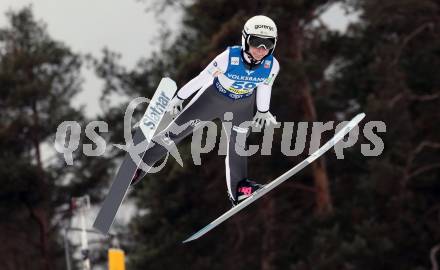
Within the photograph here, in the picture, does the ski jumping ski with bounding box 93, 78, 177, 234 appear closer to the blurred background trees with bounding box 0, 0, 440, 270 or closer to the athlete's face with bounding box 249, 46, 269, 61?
the athlete's face with bounding box 249, 46, 269, 61

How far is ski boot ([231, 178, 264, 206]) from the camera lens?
36.8 ft

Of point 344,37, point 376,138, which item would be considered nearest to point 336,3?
point 344,37

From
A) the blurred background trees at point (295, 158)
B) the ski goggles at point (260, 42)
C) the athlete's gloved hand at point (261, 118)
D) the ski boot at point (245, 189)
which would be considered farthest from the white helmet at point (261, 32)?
the blurred background trees at point (295, 158)

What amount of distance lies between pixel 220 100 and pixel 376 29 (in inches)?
825

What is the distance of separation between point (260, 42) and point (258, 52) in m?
0.15

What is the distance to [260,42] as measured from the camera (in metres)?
10.1

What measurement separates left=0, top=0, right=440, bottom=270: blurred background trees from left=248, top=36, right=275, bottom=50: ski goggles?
53.3ft

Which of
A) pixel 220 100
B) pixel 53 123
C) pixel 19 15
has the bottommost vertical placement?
pixel 220 100

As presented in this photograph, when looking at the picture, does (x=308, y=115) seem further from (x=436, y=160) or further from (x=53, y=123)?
(x=53, y=123)

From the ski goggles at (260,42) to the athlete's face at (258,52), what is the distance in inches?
1.7

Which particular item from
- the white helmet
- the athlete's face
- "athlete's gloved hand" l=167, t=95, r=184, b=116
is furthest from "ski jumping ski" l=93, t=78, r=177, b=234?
the white helmet

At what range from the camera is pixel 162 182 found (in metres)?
29.2

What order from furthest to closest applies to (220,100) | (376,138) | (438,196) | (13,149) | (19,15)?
(19,15) < (13,149) < (438,196) < (376,138) < (220,100)

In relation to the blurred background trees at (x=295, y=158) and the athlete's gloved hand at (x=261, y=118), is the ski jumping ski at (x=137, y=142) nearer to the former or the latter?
the athlete's gloved hand at (x=261, y=118)
